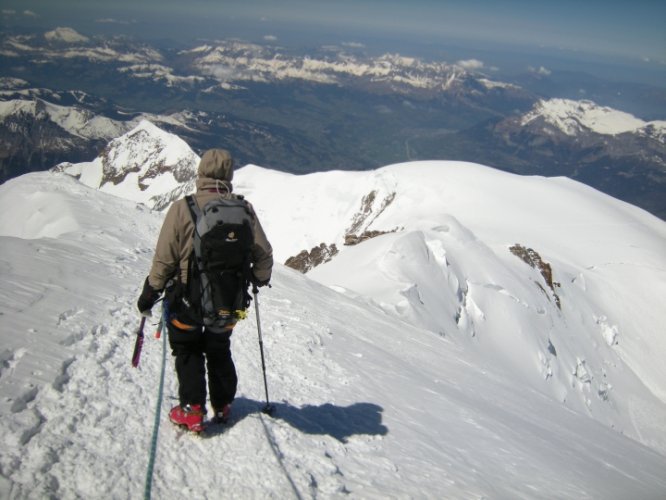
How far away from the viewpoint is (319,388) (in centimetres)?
826

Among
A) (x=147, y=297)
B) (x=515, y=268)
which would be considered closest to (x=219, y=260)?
(x=147, y=297)

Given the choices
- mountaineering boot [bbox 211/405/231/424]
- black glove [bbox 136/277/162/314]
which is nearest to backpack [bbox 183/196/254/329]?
black glove [bbox 136/277/162/314]

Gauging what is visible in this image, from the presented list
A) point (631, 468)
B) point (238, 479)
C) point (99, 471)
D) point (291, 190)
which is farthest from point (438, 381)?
point (291, 190)

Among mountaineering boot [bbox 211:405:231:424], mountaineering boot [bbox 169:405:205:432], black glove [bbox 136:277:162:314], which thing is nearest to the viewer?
black glove [bbox 136:277:162:314]

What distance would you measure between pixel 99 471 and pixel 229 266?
2.48m

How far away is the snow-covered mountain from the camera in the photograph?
507cm

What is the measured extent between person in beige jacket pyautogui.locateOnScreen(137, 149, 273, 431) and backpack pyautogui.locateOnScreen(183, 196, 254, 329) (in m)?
0.10

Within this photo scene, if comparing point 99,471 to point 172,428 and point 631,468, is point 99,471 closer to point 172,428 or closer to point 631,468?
point 172,428

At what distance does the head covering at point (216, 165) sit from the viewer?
508 centimetres

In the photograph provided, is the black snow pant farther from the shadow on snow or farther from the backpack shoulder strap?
the backpack shoulder strap

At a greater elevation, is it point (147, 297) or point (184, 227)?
point (184, 227)

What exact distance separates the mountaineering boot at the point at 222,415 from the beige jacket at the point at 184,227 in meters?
1.86

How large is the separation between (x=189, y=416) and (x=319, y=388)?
3.26 metres

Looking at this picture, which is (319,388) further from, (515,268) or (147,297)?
(515,268)
